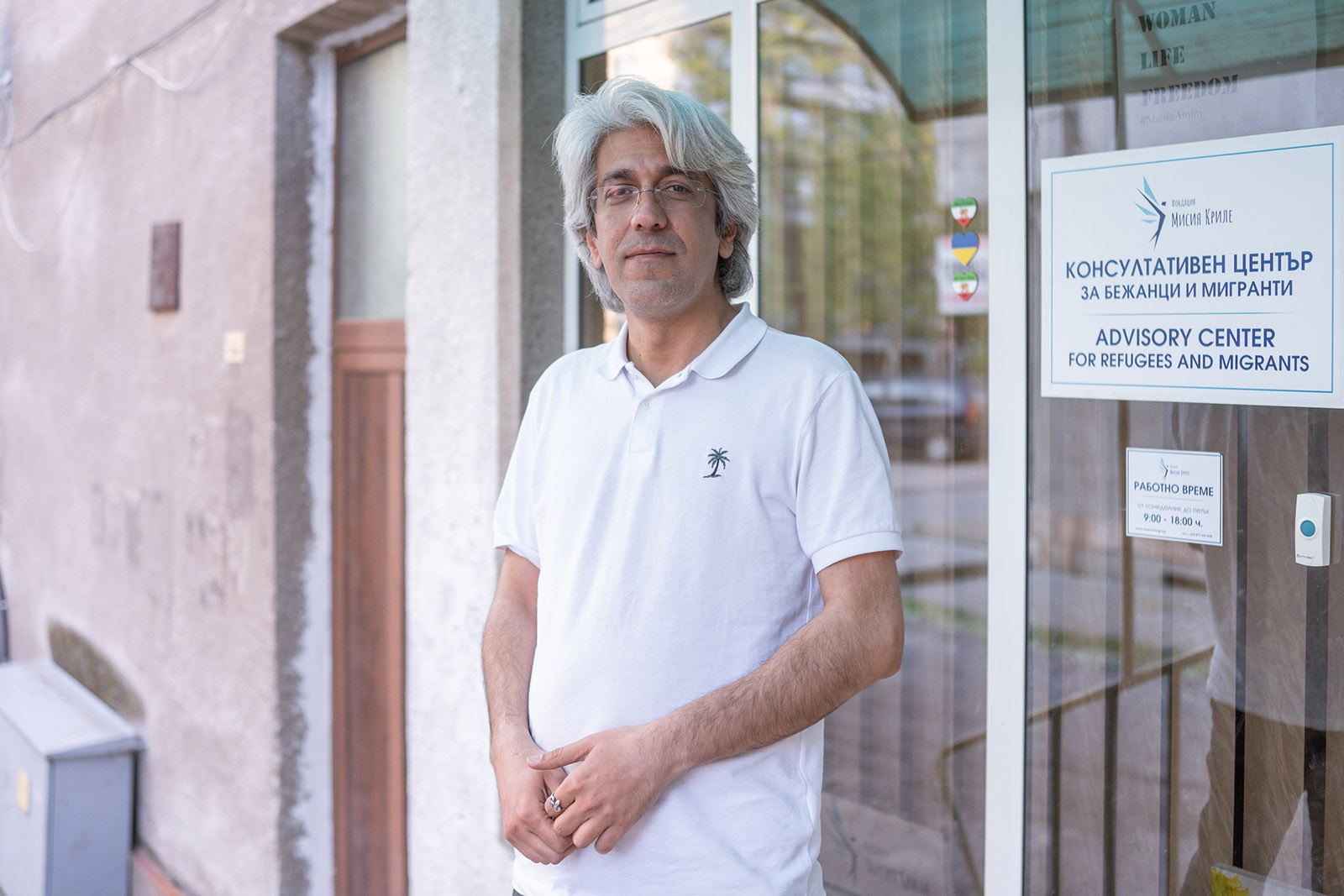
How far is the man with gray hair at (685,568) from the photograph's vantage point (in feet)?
4.77

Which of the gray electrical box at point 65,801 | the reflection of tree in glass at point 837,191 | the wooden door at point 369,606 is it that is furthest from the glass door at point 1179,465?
the gray electrical box at point 65,801

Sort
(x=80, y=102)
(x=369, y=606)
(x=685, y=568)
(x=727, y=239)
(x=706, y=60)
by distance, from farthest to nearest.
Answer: (x=80, y=102) → (x=369, y=606) → (x=706, y=60) → (x=727, y=239) → (x=685, y=568)

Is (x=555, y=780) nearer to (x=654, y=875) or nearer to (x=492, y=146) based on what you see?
(x=654, y=875)

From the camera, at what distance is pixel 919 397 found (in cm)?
256

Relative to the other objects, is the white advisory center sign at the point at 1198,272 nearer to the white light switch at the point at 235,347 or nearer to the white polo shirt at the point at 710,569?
the white polo shirt at the point at 710,569

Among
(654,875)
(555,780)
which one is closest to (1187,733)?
(654,875)

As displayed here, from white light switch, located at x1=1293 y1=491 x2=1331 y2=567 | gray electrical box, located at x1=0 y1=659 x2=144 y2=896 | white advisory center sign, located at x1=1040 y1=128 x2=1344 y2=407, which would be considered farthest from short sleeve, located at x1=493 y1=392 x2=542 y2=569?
gray electrical box, located at x1=0 y1=659 x2=144 y2=896

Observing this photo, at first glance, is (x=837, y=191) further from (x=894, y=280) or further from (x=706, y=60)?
(x=706, y=60)

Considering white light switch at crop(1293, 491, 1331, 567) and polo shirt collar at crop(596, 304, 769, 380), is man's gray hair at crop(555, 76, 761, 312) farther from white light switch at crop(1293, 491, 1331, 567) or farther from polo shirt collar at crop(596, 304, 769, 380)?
white light switch at crop(1293, 491, 1331, 567)

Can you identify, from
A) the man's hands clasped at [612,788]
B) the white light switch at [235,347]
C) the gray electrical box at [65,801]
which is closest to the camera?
the man's hands clasped at [612,788]

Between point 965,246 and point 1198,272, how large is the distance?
0.56 m

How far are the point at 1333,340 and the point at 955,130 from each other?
95cm

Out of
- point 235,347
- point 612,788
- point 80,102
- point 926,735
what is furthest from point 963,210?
point 80,102

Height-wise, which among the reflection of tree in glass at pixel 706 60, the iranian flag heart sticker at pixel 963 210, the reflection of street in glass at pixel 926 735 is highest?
the reflection of tree in glass at pixel 706 60
